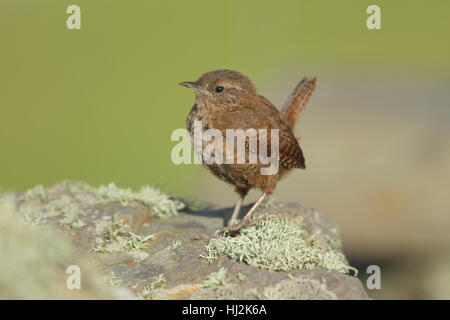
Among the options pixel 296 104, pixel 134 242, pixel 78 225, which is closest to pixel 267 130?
pixel 296 104

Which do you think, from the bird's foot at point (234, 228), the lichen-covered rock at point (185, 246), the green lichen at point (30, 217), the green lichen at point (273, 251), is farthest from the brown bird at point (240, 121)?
the green lichen at point (30, 217)

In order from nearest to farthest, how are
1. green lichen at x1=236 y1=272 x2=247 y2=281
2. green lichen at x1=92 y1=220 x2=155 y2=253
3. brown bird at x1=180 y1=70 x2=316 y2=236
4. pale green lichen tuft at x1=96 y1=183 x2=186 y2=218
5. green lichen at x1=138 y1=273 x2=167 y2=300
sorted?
1. green lichen at x1=236 y1=272 x2=247 y2=281
2. green lichen at x1=138 y1=273 x2=167 y2=300
3. green lichen at x1=92 y1=220 x2=155 y2=253
4. brown bird at x1=180 y1=70 x2=316 y2=236
5. pale green lichen tuft at x1=96 y1=183 x2=186 y2=218

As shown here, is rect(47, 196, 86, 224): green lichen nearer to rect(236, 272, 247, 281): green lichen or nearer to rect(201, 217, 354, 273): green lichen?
rect(201, 217, 354, 273): green lichen

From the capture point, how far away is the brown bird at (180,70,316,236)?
4.41m

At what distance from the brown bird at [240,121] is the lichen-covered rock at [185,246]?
39 cm

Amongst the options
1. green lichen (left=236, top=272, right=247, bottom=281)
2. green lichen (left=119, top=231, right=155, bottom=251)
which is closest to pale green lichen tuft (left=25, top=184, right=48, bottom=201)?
green lichen (left=119, top=231, right=155, bottom=251)

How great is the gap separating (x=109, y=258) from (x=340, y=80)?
33.3 ft

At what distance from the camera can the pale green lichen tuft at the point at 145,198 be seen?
4.85 m

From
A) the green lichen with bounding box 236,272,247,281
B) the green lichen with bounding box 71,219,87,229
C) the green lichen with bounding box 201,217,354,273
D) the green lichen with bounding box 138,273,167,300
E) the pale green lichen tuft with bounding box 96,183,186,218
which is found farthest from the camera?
the pale green lichen tuft with bounding box 96,183,186,218

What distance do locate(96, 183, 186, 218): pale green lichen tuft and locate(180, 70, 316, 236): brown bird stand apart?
641 millimetres

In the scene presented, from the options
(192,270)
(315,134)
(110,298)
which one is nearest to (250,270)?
(192,270)
